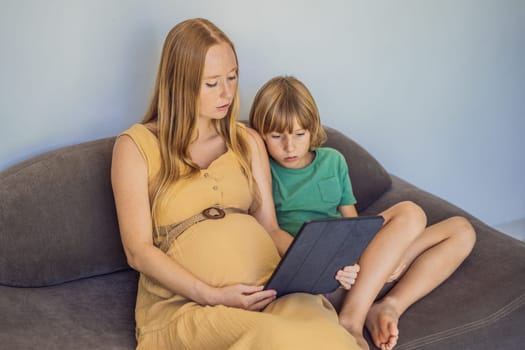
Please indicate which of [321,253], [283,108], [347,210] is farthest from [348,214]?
[321,253]

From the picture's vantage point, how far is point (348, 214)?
2.18m

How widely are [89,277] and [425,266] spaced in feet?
3.07

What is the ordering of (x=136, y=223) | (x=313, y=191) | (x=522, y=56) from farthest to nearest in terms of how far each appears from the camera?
(x=522, y=56) → (x=313, y=191) → (x=136, y=223)

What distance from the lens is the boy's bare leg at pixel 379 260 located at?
1.88m

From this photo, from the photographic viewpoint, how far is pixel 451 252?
2.08 meters

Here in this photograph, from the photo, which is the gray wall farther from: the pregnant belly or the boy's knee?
the boy's knee

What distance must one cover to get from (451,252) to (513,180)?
1328 mm

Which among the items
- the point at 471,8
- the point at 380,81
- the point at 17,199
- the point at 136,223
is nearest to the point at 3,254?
the point at 17,199

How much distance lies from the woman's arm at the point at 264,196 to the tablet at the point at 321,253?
0.84 feet

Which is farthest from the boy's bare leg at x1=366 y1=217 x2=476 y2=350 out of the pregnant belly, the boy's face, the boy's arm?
the boy's face

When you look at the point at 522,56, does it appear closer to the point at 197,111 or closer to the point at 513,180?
the point at 513,180

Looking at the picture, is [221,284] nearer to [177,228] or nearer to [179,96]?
[177,228]

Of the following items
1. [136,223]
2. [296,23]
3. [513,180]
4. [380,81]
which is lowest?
[513,180]

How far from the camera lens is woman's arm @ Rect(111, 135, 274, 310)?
173cm
